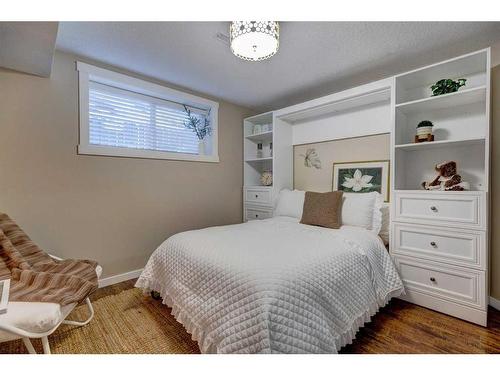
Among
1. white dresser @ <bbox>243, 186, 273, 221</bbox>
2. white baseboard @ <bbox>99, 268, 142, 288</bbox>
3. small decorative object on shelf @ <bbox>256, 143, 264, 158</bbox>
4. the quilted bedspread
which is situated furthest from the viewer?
small decorative object on shelf @ <bbox>256, 143, 264, 158</bbox>

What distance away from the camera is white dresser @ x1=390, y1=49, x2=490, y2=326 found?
1707 mm

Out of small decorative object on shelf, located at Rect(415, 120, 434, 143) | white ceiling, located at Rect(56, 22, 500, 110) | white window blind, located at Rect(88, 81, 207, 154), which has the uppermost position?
white ceiling, located at Rect(56, 22, 500, 110)

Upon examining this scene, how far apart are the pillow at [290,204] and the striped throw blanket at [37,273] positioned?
194 centimetres

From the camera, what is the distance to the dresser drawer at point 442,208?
1.70m

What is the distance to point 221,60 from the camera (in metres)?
2.18

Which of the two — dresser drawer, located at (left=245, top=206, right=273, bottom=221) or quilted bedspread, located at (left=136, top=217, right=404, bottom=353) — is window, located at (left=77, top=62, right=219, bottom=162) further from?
quilted bedspread, located at (left=136, top=217, right=404, bottom=353)

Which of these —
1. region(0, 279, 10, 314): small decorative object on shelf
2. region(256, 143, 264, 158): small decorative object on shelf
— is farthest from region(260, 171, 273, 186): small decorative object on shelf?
region(0, 279, 10, 314): small decorative object on shelf

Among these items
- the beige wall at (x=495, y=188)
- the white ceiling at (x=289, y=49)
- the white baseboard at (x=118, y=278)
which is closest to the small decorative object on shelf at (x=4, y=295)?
the white baseboard at (x=118, y=278)

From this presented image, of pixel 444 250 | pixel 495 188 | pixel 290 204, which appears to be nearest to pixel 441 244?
pixel 444 250

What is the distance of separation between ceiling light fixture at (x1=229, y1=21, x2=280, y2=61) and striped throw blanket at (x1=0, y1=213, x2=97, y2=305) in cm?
182

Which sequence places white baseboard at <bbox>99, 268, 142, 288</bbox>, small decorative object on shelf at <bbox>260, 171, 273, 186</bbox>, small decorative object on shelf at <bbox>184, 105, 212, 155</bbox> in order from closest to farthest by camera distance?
white baseboard at <bbox>99, 268, 142, 288</bbox>
small decorative object on shelf at <bbox>184, 105, 212, 155</bbox>
small decorative object on shelf at <bbox>260, 171, 273, 186</bbox>

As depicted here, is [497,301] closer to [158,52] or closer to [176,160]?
[176,160]
